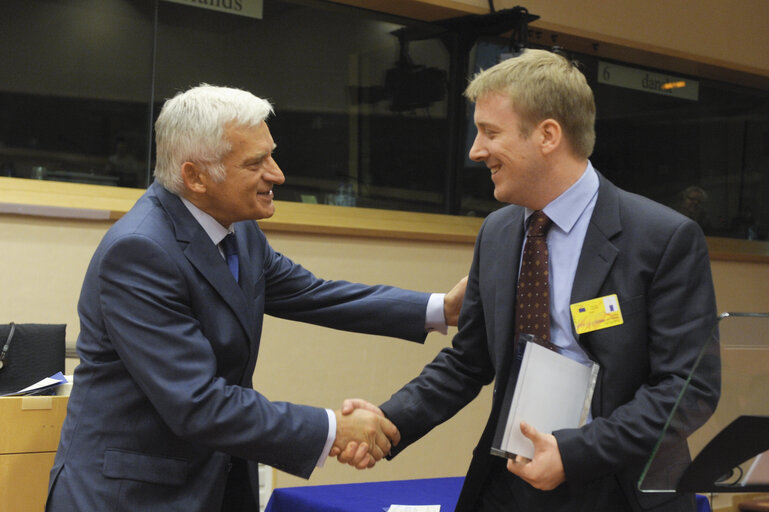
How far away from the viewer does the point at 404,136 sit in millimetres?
5359

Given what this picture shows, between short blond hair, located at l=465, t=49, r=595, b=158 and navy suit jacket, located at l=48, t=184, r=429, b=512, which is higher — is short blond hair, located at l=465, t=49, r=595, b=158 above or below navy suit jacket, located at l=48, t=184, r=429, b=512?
above

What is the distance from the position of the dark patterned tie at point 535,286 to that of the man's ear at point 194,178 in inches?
33.7

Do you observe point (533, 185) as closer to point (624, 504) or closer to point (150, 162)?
point (624, 504)

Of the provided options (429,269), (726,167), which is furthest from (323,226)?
(726,167)

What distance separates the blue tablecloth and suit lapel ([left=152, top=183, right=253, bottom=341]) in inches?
20.0

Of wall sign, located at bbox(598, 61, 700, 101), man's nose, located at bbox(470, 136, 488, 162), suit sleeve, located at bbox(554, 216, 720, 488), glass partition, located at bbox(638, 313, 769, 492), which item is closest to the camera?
glass partition, located at bbox(638, 313, 769, 492)

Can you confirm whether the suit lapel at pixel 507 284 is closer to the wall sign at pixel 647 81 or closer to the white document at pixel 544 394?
A: the white document at pixel 544 394

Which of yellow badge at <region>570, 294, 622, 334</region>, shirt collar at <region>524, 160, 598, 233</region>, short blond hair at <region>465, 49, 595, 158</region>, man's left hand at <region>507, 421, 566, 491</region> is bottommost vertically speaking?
man's left hand at <region>507, 421, 566, 491</region>

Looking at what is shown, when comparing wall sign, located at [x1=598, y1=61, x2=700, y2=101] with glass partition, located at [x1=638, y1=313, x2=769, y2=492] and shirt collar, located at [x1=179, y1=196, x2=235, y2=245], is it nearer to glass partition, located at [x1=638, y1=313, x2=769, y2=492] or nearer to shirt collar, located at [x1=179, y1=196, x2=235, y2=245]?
shirt collar, located at [x1=179, y1=196, x2=235, y2=245]

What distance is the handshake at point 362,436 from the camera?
2.36 m

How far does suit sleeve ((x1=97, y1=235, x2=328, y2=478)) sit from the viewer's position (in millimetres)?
2072

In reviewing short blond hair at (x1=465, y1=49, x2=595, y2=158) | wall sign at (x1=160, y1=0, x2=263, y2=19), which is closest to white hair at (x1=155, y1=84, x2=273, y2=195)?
short blond hair at (x1=465, y1=49, x2=595, y2=158)

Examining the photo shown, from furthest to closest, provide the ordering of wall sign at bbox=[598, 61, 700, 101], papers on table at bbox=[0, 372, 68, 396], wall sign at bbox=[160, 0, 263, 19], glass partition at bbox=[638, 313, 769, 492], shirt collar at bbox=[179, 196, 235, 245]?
wall sign at bbox=[598, 61, 700, 101] < wall sign at bbox=[160, 0, 263, 19] < papers on table at bbox=[0, 372, 68, 396] < shirt collar at bbox=[179, 196, 235, 245] < glass partition at bbox=[638, 313, 769, 492]

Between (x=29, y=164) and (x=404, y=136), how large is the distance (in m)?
2.16
